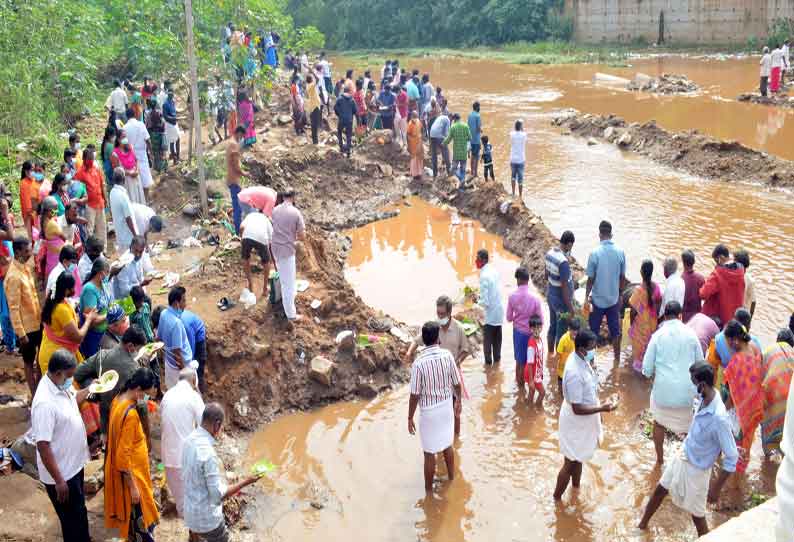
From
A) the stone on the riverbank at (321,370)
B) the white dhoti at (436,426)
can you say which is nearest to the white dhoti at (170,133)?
the stone on the riverbank at (321,370)

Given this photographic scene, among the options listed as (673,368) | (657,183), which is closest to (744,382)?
(673,368)

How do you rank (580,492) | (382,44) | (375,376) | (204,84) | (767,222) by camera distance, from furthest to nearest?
1. (382,44)
2. (204,84)
3. (767,222)
4. (375,376)
5. (580,492)

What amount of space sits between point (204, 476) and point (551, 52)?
4082 cm

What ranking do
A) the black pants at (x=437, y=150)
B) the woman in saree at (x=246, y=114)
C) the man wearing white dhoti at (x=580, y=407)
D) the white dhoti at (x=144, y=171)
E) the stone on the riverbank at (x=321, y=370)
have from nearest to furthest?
the man wearing white dhoti at (x=580, y=407) < the stone on the riverbank at (x=321, y=370) < the white dhoti at (x=144, y=171) < the woman in saree at (x=246, y=114) < the black pants at (x=437, y=150)

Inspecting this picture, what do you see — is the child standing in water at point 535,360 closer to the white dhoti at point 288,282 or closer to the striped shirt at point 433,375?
the striped shirt at point 433,375

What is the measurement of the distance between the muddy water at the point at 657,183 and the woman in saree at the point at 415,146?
7.44 feet

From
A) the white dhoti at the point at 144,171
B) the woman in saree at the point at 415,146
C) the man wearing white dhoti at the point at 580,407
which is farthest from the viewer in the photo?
the woman in saree at the point at 415,146

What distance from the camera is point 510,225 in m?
13.1

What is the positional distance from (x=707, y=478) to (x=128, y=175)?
9317 mm

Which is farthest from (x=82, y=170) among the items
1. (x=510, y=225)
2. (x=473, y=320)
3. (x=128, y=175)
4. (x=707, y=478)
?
(x=707, y=478)

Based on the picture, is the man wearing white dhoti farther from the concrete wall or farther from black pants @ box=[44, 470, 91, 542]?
the concrete wall

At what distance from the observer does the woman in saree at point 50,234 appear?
300 inches

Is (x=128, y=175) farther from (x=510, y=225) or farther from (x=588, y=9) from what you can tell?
(x=588, y=9)

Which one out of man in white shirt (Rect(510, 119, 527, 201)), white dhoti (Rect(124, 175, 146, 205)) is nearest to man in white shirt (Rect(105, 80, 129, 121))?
white dhoti (Rect(124, 175, 146, 205))
